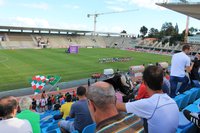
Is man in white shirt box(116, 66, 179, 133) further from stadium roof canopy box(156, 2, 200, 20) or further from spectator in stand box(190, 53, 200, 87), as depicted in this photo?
stadium roof canopy box(156, 2, 200, 20)

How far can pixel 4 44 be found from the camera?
56312mm

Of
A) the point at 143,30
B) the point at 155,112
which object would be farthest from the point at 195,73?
the point at 143,30

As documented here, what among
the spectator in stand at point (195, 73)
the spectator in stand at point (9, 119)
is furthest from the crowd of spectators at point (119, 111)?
the spectator in stand at point (195, 73)

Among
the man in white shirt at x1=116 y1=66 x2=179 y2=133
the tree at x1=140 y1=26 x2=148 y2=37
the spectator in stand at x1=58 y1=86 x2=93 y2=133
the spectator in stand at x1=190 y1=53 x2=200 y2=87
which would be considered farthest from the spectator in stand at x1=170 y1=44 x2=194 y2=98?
the tree at x1=140 y1=26 x2=148 y2=37

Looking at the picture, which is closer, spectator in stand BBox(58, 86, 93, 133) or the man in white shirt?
the man in white shirt

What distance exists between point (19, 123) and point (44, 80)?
1494cm

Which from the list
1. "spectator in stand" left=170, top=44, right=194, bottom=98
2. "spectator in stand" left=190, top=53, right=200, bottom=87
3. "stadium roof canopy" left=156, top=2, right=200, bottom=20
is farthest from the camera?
"stadium roof canopy" left=156, top=2, right=200, bottom=20

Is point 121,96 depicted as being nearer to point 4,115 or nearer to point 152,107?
point 152,107

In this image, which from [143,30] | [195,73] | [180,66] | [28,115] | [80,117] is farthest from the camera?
[143,30]

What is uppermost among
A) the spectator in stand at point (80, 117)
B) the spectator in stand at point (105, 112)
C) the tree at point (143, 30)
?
the tree at point (143, 30)

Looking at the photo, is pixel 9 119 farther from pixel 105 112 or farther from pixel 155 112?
pixel 155 112

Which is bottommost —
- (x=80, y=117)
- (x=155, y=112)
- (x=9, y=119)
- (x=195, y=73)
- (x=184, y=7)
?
(x=80, y=117)

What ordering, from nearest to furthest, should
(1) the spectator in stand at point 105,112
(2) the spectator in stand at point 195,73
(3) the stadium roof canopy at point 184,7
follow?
(1) the spectator in stand at point 105,112 < (2) the spectator in stand at point 195,73 < (3) the stadium roof canopy at point 184,7

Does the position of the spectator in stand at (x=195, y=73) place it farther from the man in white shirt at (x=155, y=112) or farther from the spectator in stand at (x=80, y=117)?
the man in white shirt at (x=155, y=112)
